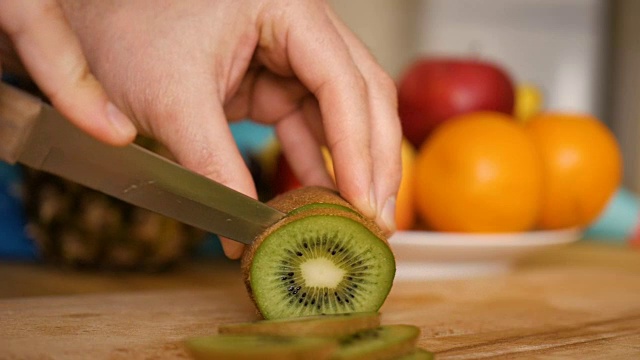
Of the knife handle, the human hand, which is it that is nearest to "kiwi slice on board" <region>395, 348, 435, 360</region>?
the human hand

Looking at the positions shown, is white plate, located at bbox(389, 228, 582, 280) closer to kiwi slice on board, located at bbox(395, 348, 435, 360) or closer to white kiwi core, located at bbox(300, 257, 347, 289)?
white kiwi core, located at bbox(300, 257, 347, 289)

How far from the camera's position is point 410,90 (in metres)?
1.66

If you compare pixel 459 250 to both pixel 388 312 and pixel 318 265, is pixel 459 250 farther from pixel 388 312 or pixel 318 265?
pixel 318 265

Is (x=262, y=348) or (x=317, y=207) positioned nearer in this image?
(x=262, y=348)

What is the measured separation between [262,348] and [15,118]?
361 millimetres

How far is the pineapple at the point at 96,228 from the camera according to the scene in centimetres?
132

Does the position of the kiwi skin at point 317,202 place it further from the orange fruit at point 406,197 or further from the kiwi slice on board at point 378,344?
the orange fruit at point 406,197

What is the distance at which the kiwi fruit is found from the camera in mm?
871

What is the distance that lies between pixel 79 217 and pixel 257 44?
1.66 ft

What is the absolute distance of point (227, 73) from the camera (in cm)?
99

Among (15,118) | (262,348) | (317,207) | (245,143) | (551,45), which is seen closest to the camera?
(262,348)

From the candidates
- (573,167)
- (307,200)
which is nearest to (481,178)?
(573,167)

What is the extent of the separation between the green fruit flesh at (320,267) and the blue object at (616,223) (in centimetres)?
143

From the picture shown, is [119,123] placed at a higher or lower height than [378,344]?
higher
